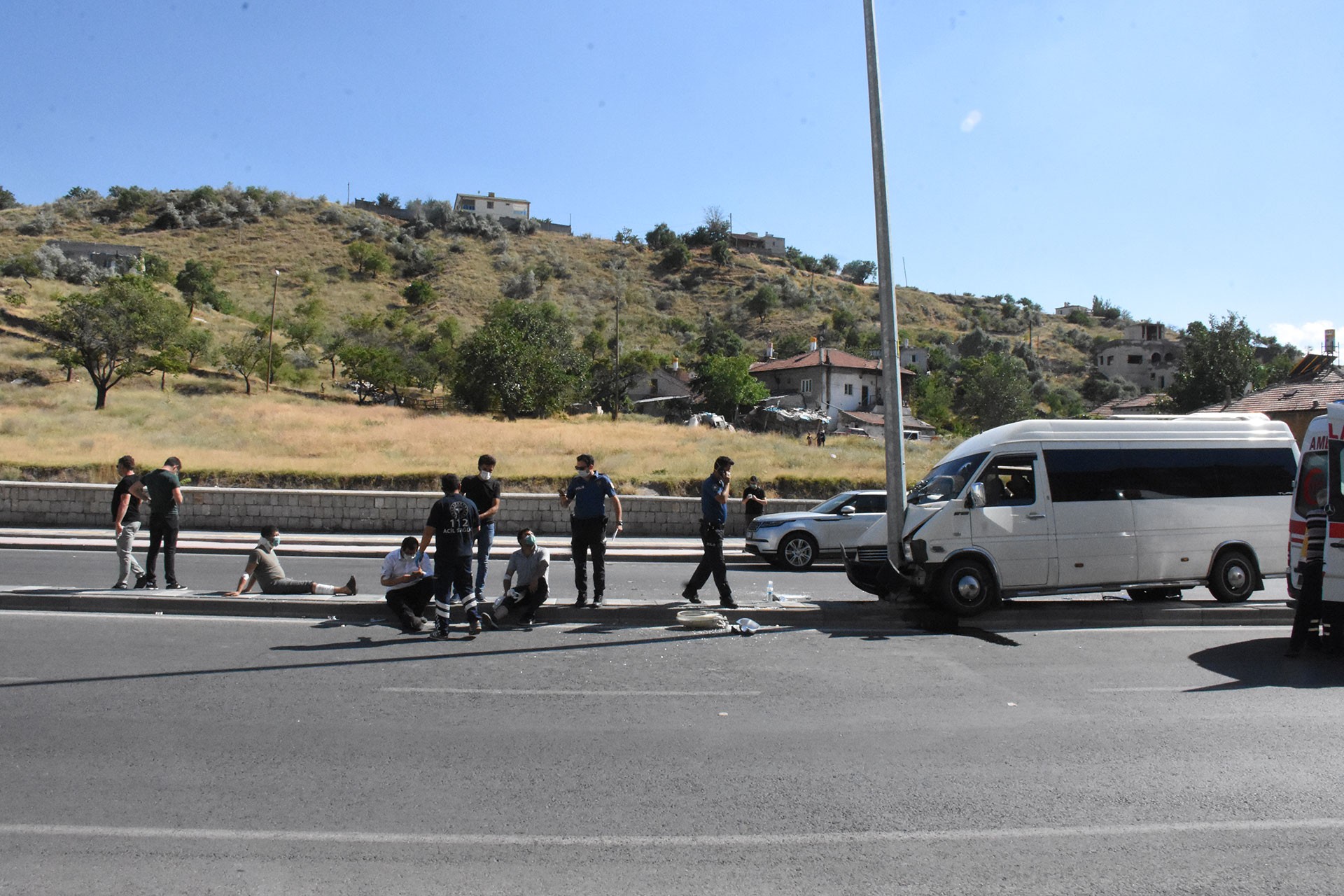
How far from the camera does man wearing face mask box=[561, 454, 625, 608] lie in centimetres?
1034

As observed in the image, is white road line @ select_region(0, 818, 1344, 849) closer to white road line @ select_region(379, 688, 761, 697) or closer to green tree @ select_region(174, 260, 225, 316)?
white road line @ select_region(379, 688, 761, 697)

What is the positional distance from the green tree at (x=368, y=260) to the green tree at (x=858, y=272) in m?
67.7

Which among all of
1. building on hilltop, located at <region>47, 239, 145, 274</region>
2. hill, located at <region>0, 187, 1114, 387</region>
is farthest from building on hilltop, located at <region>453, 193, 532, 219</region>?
building on hilltop, located at <region>47, 239, 145, 274</region>

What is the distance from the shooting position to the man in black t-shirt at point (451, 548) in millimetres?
9156

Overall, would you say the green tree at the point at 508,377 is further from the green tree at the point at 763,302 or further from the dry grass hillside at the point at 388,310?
the green tree at the point at 763,302

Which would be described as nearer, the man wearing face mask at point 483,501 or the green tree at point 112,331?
the man wearing face mask at point 483,501

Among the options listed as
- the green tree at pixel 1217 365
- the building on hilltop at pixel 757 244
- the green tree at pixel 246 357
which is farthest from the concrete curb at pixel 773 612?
the building on hilltop at pixel 757 244

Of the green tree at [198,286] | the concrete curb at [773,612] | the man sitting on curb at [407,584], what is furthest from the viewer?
the green tree at [198,286]

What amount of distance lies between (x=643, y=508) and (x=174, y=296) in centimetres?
6685

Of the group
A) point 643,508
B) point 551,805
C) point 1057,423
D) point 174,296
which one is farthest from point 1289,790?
point 174,296

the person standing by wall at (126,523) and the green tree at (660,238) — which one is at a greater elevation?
the green tree at (660,238)

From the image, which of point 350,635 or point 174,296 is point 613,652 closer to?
point 350,635

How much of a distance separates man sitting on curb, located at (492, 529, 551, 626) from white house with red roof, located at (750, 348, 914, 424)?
58311 millimetres

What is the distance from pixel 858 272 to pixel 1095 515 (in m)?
137
